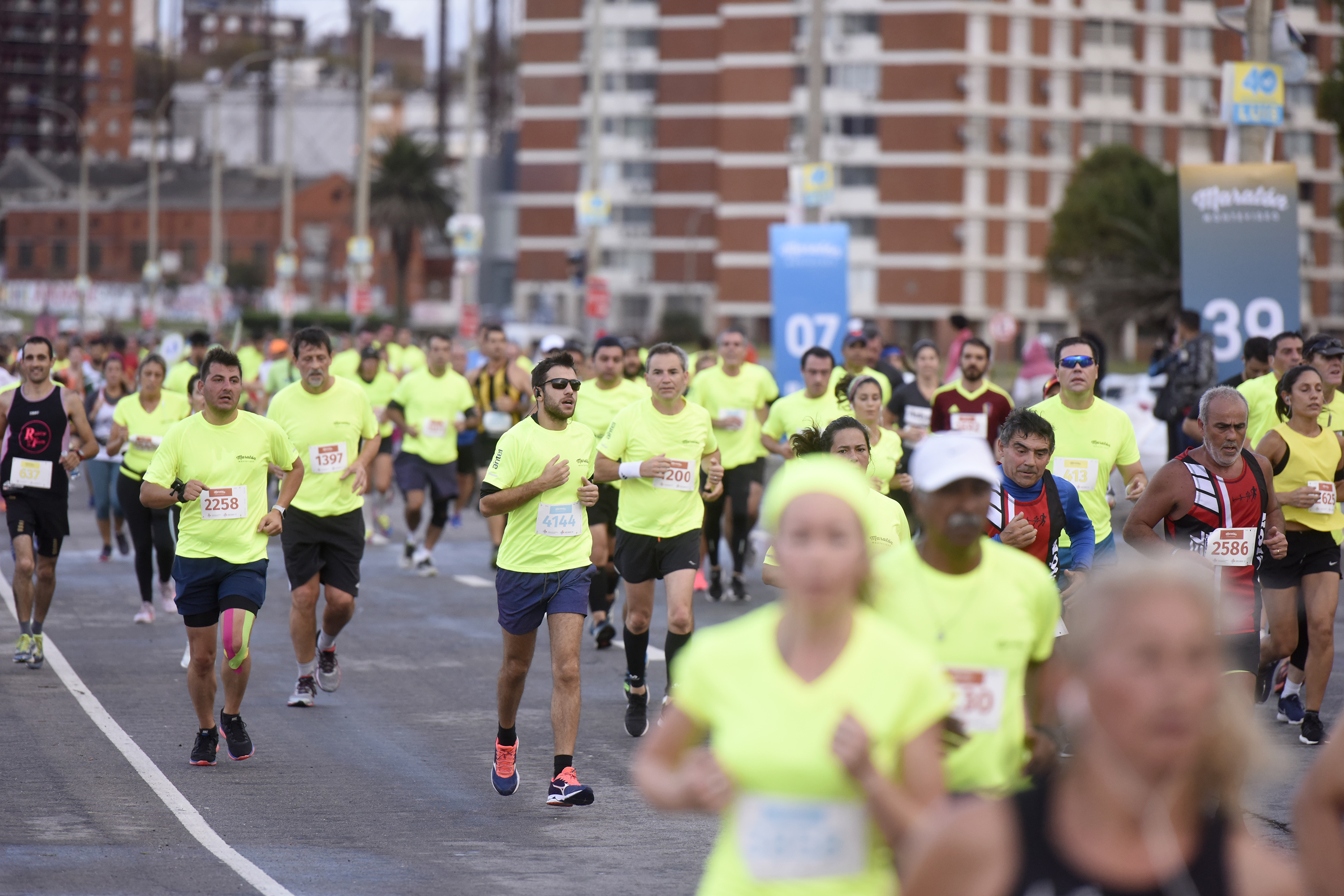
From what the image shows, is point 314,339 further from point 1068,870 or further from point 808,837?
point 1068,870

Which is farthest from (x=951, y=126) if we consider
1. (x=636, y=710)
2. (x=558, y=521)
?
(x=558, y=521)

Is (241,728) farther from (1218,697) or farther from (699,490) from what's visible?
(1218,697)

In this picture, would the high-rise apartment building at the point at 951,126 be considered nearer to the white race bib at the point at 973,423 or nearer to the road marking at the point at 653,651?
the white race bib at the point at 973,423

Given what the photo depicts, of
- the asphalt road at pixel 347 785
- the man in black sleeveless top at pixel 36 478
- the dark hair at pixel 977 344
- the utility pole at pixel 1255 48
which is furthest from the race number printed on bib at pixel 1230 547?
the utility pole at pixel 1255 48

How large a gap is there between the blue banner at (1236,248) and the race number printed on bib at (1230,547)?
25.7ft

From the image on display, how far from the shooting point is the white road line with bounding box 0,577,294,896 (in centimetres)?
702

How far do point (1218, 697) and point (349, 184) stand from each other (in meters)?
116

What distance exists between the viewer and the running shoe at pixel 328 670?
11.0 meters

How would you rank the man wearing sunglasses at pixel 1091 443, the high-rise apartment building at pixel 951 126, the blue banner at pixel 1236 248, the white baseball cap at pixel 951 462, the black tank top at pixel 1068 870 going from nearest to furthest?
the black tank top at pixel 1068 870 < the white baseball cap at pixel 951 462 < the man wearing sunglasses at pixel 1091 443 < the blue banner at pixel 1236 248 < the high-rise apartment building at pixel 951 126

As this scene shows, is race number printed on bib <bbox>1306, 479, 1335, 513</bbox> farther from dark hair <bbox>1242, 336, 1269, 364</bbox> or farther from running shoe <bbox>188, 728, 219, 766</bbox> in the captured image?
running shoe <bbox>188, 728, 219, 766</bbox>

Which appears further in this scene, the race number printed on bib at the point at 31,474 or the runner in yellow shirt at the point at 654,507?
the race number printed on bib at the point at 31,474

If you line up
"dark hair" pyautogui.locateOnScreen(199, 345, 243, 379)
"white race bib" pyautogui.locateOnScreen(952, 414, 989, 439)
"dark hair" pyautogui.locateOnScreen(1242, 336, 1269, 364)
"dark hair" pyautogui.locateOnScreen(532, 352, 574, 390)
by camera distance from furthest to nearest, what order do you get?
1. "white race bib" pyautogui.locateOnScreen(952, 414, 989, 439)
2. "dark hair" pyautogui.locateOnScreen(1242, 336, 1269, 364)
3. "dark hair" pyautogui.locateOnScreen(199, 345, 243, 379)
4. "dark hair" pyautogui.locateOnScreen(532, 352, 574, 390)

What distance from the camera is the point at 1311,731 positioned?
932 cm

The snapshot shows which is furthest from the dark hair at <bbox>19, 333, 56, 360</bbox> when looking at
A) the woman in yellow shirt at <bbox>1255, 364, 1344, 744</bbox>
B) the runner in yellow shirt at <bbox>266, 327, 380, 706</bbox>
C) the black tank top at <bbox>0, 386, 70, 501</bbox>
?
the woman in yellow shirt at <bbox>1255, 364, 1344, 744</bbox>
